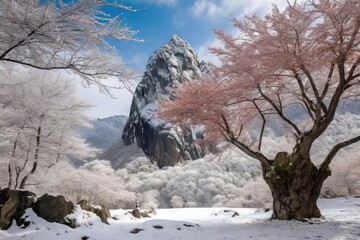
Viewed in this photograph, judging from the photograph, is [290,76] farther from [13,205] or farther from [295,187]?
[13,205]

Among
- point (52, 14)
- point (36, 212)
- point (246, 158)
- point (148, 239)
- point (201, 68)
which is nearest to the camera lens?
point (52, 14)

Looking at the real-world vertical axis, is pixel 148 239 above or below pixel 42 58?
below

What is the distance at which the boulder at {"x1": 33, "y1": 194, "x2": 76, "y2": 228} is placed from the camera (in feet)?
24.6

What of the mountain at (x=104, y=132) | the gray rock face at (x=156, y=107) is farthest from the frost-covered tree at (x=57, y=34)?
the mountain at (x=104, y=132)

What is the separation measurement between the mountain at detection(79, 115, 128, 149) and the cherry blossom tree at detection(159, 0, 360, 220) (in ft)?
287

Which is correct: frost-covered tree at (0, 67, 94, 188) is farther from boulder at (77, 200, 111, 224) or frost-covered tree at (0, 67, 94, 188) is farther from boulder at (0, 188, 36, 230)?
boulder at (77, 200, 111, 224)

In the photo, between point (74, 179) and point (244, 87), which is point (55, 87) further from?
point (244, 87)

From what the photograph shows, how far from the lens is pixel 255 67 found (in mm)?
8055

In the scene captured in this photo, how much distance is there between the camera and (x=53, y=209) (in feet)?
24.9

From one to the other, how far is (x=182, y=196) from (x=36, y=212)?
2985cm

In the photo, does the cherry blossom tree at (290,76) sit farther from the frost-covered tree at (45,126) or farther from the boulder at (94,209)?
the frost-covered tree at (45,126)

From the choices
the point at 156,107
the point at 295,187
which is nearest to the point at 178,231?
the point at 295,187

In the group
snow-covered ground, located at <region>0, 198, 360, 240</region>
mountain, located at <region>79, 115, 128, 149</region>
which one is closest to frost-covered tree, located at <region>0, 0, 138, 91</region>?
snow-covered ground, located at <region>0, 198, 360, 240</region>

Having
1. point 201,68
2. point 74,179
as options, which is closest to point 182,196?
point 74,179
